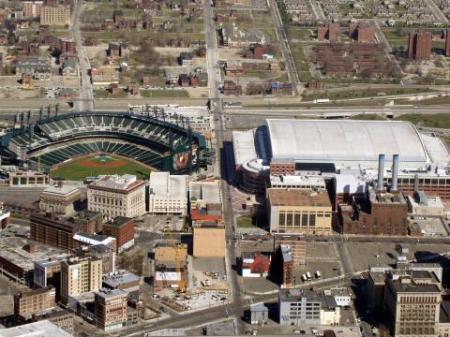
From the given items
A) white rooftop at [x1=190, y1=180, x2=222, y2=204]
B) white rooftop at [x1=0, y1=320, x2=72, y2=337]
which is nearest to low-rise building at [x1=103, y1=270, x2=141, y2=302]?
white rooftop at [x1=0, y1=320, x2=72, y2=337]

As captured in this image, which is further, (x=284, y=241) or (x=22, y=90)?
(x=22, y=90)

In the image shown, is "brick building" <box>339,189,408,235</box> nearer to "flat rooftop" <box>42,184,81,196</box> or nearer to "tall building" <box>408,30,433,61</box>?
"flat rooftop" <box>42,184,81,196</box>

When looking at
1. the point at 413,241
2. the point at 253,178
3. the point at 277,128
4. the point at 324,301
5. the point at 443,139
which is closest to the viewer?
the point at 324,301

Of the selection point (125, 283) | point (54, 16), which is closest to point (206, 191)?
point (125, 283)

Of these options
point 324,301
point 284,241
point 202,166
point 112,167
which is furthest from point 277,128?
point 324,301

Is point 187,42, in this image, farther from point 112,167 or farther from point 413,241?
point 413,241

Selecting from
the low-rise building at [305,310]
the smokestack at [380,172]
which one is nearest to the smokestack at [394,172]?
the smokestack at [380,172]

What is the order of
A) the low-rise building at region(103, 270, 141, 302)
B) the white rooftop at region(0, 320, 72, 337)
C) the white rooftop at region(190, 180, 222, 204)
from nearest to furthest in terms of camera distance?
the white rooftop at region(0, 320, 72, 337) → the low-rise building at region(103, 270, 141, 302) → the white rooftop at region(190, 180, 222, 204)
